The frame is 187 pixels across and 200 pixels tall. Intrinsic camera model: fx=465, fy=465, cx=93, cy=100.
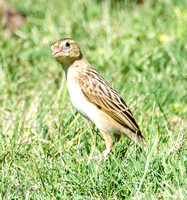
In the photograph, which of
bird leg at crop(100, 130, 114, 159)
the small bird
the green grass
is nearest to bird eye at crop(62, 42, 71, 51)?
the small bird

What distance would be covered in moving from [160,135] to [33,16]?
5.68 metres

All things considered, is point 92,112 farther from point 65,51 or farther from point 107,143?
point 65,51

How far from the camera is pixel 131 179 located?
424 centimetres

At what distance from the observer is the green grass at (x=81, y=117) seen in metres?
4.29

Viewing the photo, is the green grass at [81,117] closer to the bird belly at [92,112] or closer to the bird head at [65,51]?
the bird belly at [92,112]

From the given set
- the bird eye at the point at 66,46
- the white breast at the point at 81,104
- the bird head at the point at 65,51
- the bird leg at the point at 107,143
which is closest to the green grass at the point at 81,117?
the bird leg at the point at 107,143

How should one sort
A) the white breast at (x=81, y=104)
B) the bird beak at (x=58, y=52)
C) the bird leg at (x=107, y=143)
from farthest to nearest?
1. the bird beak at (x=58, y=52)
2. the white breast at (x=81, y=104)
3. the bird leg at (x=107, y=143)

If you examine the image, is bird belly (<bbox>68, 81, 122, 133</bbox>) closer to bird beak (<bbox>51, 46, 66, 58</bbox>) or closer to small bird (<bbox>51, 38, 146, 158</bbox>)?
small bird (<bbox>51, 38, 146, 158</bbox>)

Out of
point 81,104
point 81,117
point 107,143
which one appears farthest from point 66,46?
point 107,143

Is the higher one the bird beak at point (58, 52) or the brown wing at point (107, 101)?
the bird beak at point (58, 52)

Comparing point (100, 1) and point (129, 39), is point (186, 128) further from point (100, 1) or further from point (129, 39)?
point (100, 1)

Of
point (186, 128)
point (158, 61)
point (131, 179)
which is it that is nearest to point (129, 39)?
point (158, 61)

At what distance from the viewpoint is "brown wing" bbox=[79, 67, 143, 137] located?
202 inches

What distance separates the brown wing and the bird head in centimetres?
26
